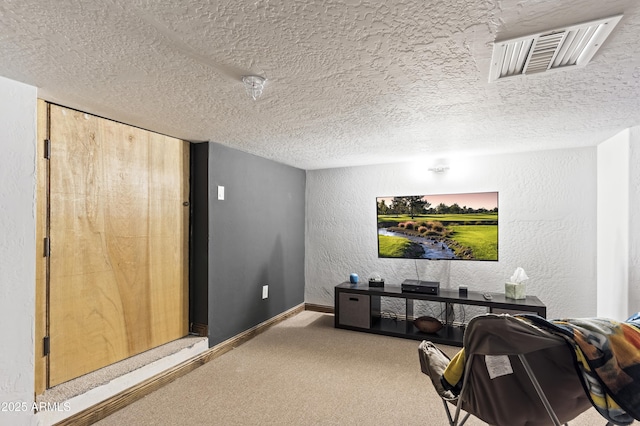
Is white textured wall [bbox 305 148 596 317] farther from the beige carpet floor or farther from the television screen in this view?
the beige carpet floor

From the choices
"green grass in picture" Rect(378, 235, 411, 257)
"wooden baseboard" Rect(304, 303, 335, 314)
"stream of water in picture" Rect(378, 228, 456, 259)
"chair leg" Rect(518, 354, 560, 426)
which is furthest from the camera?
"wooden baseboard" Rect(304, 303, 335, 314)

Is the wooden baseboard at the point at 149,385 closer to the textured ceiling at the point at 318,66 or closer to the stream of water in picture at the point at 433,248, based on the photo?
the textured ceiling at the point at 318,66

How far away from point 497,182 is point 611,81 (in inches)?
76.2

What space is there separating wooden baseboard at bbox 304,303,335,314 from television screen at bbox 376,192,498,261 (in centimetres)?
106

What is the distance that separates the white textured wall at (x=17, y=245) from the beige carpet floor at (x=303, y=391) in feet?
1.92

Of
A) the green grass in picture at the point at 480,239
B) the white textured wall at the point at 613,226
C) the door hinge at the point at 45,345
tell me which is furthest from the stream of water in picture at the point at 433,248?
the door hinge at the point at 45,345

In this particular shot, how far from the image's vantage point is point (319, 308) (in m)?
4.43

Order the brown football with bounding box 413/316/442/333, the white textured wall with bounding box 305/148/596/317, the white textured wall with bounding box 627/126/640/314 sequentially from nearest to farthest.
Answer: the white textured wall with bounding box 627/126/640/314 < the white textured wall with bounding box 305/148/596/317 < the brown football with bounding box 413/316/442/333


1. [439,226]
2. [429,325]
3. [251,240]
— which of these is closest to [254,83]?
[251,240]

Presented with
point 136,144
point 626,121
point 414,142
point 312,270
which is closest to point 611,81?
point 626,121

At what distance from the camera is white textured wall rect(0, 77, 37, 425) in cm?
164

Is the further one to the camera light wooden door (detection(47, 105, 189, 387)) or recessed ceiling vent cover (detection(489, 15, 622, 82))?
light wooden door (detection(47, 105, 189, 387))

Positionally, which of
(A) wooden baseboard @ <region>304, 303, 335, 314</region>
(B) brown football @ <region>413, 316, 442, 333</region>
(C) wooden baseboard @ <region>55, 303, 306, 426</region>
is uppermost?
(B) brown football @ <region>413, 316, 442, 333</region>

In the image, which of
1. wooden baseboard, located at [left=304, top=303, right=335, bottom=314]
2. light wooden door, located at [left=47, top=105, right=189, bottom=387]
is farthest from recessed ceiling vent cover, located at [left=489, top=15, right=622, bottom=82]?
wooden baseboard, located at [left=304, top=303, right=335, bottom=314]
